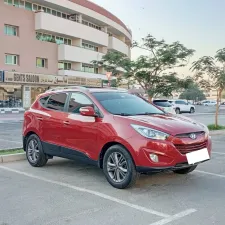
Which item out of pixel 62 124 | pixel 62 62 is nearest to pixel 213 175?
pixel 62 124

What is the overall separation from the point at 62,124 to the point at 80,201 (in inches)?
79.3

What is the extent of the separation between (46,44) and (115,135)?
30.6 m

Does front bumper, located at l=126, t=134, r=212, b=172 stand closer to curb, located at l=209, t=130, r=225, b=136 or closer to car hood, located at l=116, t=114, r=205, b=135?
car hood, located at l=116, t=114, r=205, b=135

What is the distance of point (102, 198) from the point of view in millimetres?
5113

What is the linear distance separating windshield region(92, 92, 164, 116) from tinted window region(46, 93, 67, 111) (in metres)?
0.84

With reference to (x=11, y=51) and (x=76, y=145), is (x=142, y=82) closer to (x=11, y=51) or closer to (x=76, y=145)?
(x=76, y=145)

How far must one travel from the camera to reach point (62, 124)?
6.59m

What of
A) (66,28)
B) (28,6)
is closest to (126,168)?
(28,6)

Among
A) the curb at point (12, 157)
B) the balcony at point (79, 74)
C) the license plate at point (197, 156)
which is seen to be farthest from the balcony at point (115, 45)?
the license plate at point (197, 156)

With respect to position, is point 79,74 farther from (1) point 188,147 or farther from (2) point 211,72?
(1) point 188,147

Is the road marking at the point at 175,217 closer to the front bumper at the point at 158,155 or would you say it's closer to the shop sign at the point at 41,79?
the front bumper at the point at 158,155

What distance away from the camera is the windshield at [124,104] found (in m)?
6.12

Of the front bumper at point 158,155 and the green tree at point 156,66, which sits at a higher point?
the green tree at point 156,66

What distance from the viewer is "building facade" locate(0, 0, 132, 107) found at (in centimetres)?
3067
